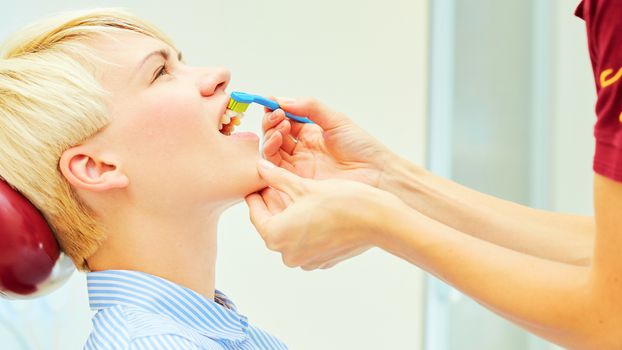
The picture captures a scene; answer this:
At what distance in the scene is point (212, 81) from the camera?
4.69 feet

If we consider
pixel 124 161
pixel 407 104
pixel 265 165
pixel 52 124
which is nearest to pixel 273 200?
pixel 265 165

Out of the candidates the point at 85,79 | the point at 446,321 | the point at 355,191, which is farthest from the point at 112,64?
the point at 446,321

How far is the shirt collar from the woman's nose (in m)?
0.36

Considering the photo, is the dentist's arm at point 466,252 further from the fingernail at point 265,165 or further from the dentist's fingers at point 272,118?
the dentist's fingers at point 272,118

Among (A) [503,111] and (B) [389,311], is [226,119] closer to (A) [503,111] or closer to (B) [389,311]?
(B) [389,311]

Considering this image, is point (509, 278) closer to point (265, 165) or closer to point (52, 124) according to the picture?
point (265, 165)

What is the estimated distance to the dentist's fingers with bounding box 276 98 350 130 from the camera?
1.52 meters

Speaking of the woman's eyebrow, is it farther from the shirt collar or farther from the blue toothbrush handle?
the shirt collar

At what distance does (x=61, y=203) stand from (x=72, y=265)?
0.50 feet

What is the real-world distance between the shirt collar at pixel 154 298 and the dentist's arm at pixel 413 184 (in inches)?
14.3

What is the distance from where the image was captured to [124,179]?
134 cm

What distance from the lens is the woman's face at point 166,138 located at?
1.35 metres

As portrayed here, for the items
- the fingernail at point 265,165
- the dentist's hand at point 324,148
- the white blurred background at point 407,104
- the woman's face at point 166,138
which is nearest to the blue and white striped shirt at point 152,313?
the woman's face at point 166,138

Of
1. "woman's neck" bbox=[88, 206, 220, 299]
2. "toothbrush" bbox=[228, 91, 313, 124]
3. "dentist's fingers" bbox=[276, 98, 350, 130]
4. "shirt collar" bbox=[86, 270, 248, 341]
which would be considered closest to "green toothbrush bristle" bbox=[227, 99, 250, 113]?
"toothbrush" bbox=[228, 91, 313, 124]
